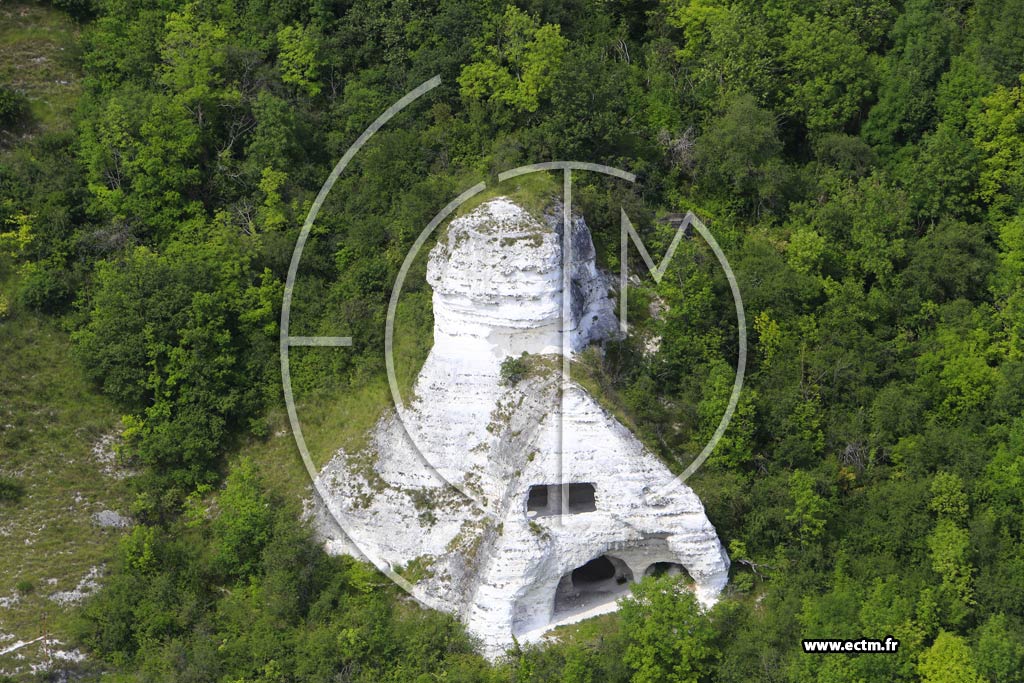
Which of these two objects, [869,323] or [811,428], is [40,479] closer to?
[811,428]

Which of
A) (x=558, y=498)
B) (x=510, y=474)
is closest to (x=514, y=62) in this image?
(x=510, y=474)

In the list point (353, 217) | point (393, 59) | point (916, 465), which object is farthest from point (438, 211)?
point (916, 465)

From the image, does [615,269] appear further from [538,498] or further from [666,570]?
[666,570]

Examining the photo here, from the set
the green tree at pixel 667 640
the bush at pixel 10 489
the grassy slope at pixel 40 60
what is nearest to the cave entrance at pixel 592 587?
the green tree at pixel 667 640

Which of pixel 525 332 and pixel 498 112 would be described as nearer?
pixel 525 332

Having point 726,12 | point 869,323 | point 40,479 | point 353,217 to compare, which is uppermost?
point 726,12

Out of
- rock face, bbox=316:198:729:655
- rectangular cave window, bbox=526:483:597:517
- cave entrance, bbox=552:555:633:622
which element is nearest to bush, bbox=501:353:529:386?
rock face, bbox=316:198:729:655

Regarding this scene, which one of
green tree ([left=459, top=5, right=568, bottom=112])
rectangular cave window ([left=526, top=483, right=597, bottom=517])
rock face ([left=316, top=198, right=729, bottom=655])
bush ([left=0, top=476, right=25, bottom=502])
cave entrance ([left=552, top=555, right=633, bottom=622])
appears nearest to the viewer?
rock face ([left=316, top=198, right=729, bottom=655])

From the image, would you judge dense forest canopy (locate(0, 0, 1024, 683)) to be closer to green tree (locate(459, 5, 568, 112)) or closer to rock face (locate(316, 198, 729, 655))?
green tree (locate(459, 5, 568, 112))
